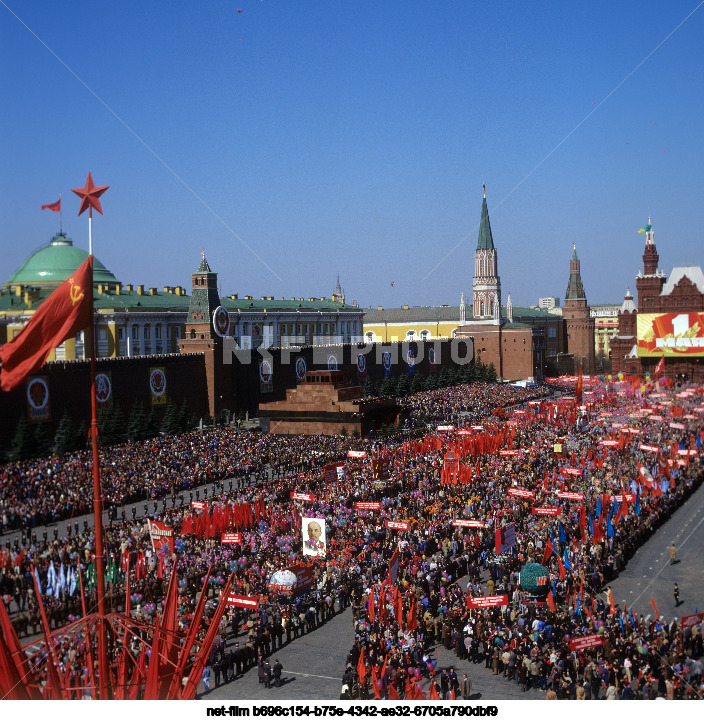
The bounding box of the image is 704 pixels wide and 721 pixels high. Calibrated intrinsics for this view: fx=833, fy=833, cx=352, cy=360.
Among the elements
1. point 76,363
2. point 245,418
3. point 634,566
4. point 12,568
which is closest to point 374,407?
point 245,418

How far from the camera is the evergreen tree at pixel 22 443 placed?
34562 millimetres

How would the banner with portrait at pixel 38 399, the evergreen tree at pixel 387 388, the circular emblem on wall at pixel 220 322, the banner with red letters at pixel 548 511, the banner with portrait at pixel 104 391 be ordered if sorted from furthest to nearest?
the evergreen tree at pixel 387 388
the circular emblem on wall at pixel 220 322
the banner with portrait at pixel 104 391
the banner with portrait at pixel 38 399
the banner with red letters at pixel 548 511

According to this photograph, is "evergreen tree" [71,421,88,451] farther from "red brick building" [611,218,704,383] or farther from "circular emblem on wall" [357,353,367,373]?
"red brick building" [611,218,704,383]

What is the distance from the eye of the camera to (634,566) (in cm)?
2194

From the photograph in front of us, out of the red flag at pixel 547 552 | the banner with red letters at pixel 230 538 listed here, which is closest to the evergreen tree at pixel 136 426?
the banner with red letters at pixel 230 538

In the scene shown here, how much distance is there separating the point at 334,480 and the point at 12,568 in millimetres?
11250

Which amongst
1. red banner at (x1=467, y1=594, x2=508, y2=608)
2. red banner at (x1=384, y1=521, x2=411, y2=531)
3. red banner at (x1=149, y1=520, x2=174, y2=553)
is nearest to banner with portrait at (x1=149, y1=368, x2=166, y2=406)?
red banner at (x1=149, y1=520, x2=174, y2=553)

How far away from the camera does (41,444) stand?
3553 centimetres

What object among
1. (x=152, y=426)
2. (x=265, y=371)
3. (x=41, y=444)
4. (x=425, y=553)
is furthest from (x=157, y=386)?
(x=425, y=553)

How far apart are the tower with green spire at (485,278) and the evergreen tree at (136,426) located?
63405 mm

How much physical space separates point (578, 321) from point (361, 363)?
178 feet

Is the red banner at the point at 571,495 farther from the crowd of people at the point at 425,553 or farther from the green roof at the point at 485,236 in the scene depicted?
the green roof at the point at 485,236

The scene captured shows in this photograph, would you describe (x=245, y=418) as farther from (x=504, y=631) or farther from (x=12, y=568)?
(x=504, y=631)

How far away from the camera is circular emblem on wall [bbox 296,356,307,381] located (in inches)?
2389
